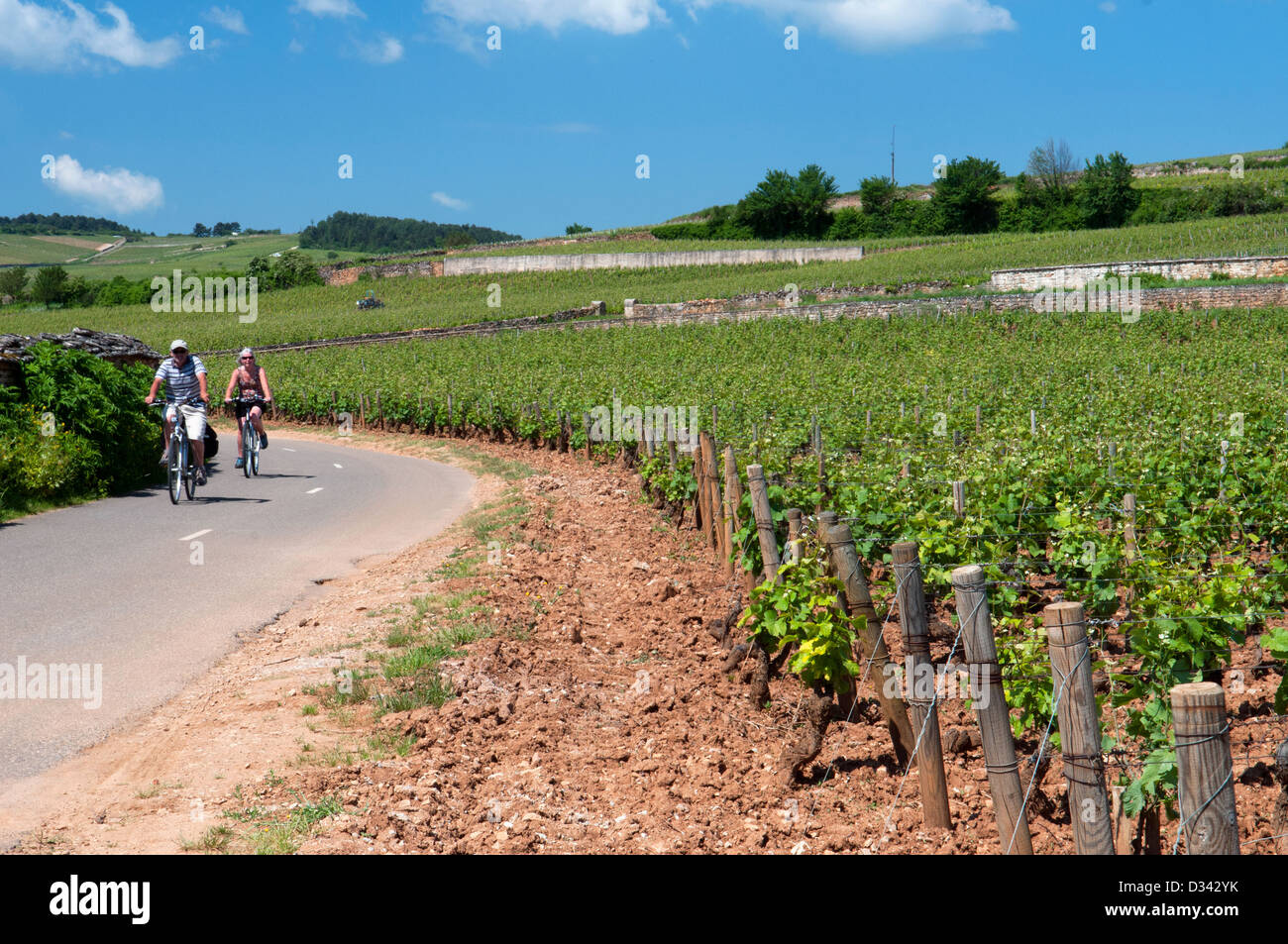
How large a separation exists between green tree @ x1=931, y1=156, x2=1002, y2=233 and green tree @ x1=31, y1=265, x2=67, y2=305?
92.6 meters

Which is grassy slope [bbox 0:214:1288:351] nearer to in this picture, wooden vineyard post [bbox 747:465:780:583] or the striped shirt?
the striped shirt

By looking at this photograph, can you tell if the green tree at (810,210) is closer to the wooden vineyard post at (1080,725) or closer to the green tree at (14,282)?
the green tree at (14,282)

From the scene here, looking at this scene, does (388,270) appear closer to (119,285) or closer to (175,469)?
(119,285)

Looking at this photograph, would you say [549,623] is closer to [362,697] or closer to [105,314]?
[362,697]

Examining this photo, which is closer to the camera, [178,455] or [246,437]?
[178,455]

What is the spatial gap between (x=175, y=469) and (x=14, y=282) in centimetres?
13060

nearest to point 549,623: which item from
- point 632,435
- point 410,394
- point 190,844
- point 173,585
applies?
point 173,585

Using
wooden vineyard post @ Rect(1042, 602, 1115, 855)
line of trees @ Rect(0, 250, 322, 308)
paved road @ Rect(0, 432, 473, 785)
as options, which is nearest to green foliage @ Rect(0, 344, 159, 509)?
paved road @ Rect(0, 432, 473, 785)

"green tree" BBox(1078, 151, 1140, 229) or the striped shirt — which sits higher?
"green tree" BBox(1078, 151, 1140, 229)

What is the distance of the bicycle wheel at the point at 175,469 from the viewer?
1336cm

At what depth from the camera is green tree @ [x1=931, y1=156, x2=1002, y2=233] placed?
106375 millimetres

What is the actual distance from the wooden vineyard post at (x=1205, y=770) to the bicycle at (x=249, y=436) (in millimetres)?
14470

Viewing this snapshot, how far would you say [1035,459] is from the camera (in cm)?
1044

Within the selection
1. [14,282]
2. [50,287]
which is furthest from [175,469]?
[14,282]
